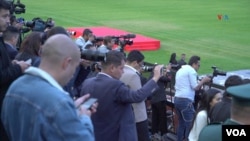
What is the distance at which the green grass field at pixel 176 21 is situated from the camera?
19938 millimetres

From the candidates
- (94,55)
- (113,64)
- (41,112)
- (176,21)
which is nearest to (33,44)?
(94,55)

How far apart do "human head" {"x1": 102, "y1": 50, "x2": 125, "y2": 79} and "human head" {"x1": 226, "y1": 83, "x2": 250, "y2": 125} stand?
2731mm

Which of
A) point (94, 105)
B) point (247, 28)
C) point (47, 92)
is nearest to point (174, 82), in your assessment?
point (94, 105)

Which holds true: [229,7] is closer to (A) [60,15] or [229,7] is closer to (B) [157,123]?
(A) [60,15]

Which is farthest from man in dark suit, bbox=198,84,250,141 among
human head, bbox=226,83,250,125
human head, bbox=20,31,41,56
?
human head, bbox=20,31,41,56

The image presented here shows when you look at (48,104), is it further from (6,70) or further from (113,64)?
(113,64)

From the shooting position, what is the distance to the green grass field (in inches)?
785

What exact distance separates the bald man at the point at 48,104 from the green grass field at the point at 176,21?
13.7m

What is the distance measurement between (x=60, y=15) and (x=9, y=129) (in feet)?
87.4

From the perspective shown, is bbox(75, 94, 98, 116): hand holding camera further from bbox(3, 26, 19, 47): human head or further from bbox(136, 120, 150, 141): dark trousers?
bbox(136, 120, 150, 141): dark trousers

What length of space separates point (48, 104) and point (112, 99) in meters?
2.43

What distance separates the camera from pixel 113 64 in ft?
18.5

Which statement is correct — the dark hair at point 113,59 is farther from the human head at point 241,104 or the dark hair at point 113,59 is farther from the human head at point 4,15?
the human head at point 241,104

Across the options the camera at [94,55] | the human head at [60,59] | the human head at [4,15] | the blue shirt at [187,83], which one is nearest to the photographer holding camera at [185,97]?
the blue shirt at [187,83]
